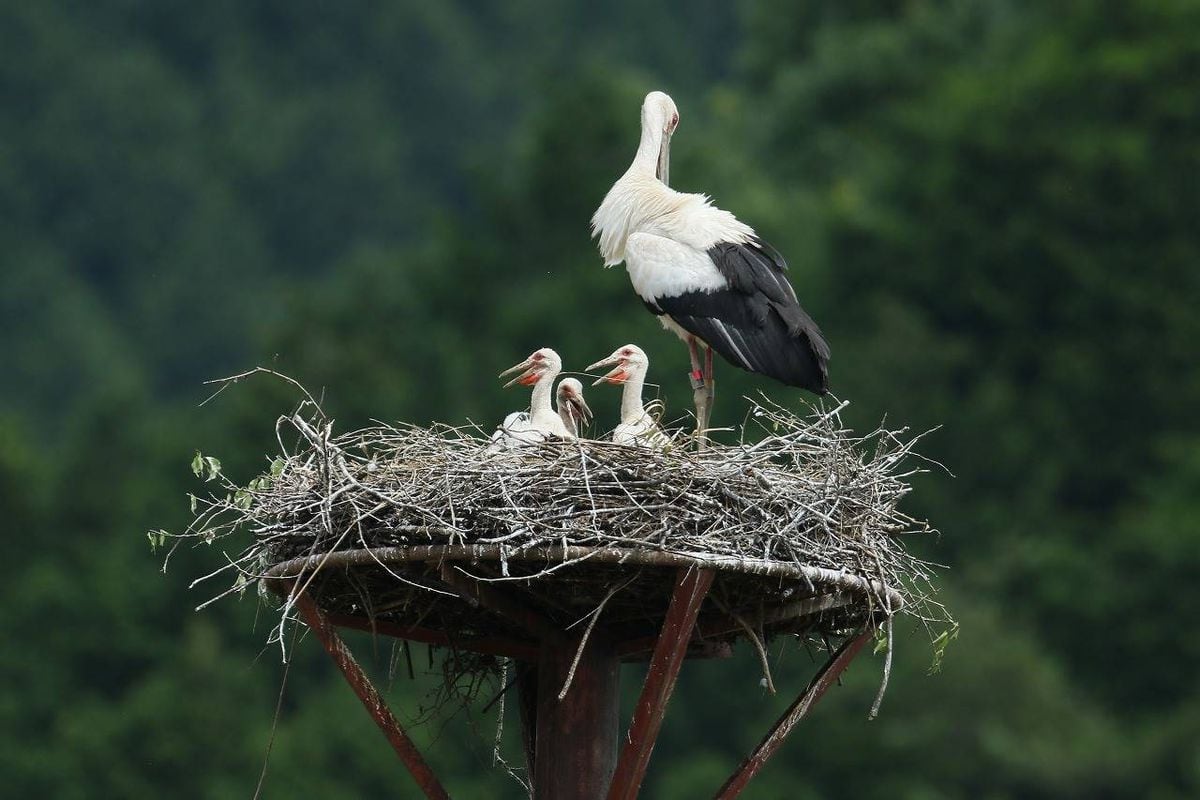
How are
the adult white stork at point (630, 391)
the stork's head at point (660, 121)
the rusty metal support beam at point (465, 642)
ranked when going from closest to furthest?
the rusty metal support beam at point (465, 642)
the adult white stork at point (630, 391)
the stork's head at point (660, 121)

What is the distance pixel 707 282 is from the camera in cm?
1229

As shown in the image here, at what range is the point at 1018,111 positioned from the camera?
43.2m

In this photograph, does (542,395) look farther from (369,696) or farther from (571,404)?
(369,696)

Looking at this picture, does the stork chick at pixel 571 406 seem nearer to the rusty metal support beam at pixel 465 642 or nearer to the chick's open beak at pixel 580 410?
the chick's open beak at pixel 580 410

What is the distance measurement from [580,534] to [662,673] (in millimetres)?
572

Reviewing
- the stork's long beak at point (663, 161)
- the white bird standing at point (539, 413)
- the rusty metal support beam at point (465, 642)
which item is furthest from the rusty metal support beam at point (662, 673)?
the stork's long beak at point (663, 161)

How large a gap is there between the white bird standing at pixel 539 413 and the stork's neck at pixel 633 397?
10.6 inches

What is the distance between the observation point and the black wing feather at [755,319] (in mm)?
11844

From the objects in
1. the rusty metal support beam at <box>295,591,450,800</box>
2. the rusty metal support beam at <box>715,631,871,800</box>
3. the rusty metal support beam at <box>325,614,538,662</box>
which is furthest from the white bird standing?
the rusty metal support beam at <box>715,631,871,800</box>

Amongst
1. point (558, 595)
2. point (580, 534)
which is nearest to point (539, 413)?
point (558, 595)

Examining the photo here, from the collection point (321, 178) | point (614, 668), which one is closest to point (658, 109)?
point (614, 668)

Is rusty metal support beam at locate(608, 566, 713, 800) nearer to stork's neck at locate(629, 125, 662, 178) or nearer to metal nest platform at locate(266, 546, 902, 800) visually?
metal nest platform at locate(266, 546, 902, 800)

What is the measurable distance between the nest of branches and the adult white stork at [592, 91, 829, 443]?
1.12 metres

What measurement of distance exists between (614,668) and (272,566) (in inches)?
54.8
